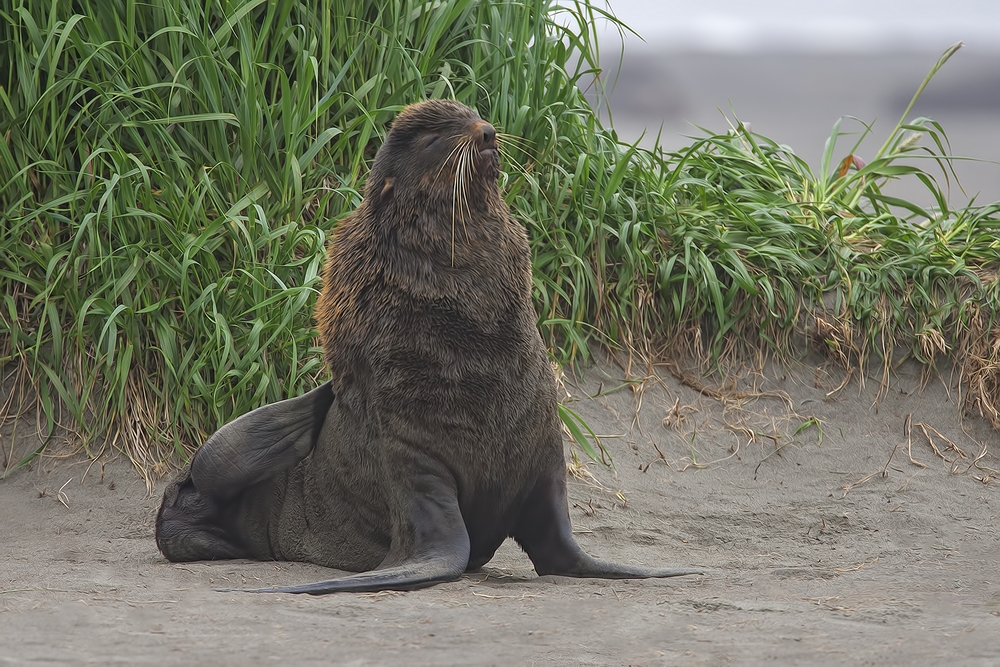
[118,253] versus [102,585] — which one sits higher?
[118,253]

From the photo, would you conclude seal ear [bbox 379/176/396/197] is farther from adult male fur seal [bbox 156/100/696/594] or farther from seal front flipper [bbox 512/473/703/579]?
seal front flipper [bbox 512/473/703/579]

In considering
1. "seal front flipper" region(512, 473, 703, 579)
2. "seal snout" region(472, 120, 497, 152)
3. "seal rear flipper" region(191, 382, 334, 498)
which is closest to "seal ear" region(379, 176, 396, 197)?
"seal snout" region(472, 120, 497, 152)

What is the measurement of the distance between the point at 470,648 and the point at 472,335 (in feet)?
3.78

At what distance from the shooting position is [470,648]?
2.17 metres

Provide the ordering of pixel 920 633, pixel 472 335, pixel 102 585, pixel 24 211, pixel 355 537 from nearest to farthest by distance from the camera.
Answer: pixel 920 633 < pixel 102 585 < pixel 472 335 < pixel 355 537 < pixel 24 211

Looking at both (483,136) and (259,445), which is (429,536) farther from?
(483,136)

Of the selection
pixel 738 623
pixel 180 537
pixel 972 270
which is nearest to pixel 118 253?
pixel 180 537

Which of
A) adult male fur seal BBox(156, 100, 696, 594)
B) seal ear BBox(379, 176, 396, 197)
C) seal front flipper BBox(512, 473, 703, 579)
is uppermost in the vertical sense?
seal ear BBox(379, 176, 396, 197)

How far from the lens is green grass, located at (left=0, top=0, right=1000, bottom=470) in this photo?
438cm

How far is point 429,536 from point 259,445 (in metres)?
0.72

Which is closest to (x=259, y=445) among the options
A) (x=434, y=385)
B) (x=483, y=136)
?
(x=434, y=385)

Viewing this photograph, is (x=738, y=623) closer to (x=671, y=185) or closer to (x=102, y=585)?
(x=102, y=585)

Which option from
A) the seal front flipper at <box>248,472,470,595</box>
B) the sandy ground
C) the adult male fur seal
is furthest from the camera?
the adult male fur seal

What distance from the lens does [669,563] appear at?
3.57m
